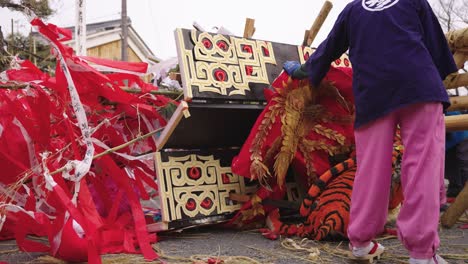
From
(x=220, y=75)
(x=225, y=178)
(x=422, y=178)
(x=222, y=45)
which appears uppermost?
(x=222, y=45)

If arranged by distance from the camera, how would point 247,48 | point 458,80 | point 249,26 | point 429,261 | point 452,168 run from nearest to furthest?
point 429,261 → point 458,80 → point 247,48 → point 249,26 → point 452,168

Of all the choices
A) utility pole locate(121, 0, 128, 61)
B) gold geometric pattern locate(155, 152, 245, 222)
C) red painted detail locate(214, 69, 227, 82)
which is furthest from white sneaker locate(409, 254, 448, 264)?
utility pole locate(121, 0, 128, 61)

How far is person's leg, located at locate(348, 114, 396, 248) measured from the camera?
208cm

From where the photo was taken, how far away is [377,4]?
2152mm

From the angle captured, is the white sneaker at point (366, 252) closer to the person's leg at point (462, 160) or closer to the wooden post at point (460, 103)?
the wooden post at point (460, 103)

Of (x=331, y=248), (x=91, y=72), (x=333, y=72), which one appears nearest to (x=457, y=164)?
(x=333, y=72)

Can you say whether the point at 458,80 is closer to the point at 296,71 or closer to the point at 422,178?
the point at 296,71

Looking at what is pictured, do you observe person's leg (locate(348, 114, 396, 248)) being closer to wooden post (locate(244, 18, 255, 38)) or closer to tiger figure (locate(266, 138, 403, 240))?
tiger figure (locate(266, 138, 403, 240))

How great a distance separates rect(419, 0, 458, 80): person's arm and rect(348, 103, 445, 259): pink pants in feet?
0.91

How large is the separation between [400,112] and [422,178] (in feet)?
1.05

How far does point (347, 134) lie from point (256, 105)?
0.68m

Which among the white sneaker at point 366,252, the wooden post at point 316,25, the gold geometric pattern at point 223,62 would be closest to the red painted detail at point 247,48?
the gold geometric pattern at point 223,62

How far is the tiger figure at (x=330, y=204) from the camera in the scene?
2.62 metres

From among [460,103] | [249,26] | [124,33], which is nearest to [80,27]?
[249,26]
